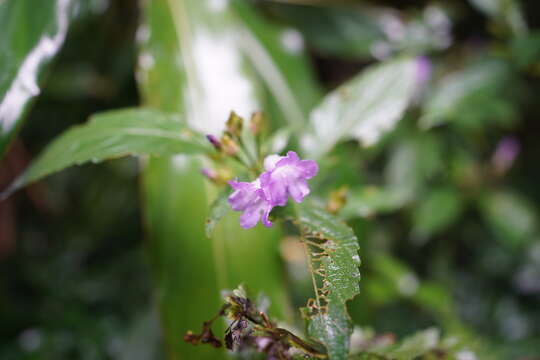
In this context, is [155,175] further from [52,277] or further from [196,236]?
[52,277]

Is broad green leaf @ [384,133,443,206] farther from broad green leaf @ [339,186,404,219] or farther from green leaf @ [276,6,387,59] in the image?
broad green leaf @ [339,186,404,219]

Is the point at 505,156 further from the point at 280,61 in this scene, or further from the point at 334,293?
the point at 334,293

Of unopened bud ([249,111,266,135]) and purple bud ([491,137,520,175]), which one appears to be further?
purple bud ([491,137,520,175])

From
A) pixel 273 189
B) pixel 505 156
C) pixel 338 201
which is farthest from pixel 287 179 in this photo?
pixel 505 156

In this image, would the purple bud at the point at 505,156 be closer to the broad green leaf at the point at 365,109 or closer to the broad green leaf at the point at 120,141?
the broad green leaf at the point at 365,109

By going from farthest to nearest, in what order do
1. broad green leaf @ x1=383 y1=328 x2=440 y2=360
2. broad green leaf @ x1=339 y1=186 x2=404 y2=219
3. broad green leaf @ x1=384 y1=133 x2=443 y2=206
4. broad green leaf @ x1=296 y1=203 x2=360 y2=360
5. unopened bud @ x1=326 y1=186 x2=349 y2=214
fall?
broad green leaf @ x1=384 y1=133 x2=443 y2=206 → broad green leaf @ x1=339 y1=186 x2=404 y2=219 → unopened bud @ x1=326 y1=186 x2=349 y2=214 → broad green leaf @ x1=383 y1=328 x2=440 y2=360 → broad green leaf @ x1=296 y1=203 x2=360 y2=360

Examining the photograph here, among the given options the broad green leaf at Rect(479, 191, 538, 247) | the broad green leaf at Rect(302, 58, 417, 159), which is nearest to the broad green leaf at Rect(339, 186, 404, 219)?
the broad green leaf at Rect(302, 58, 417, 159)

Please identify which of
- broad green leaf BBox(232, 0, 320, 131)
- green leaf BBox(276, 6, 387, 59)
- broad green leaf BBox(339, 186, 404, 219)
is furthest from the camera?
green leaf BBox(276, 6, 387, 59)
